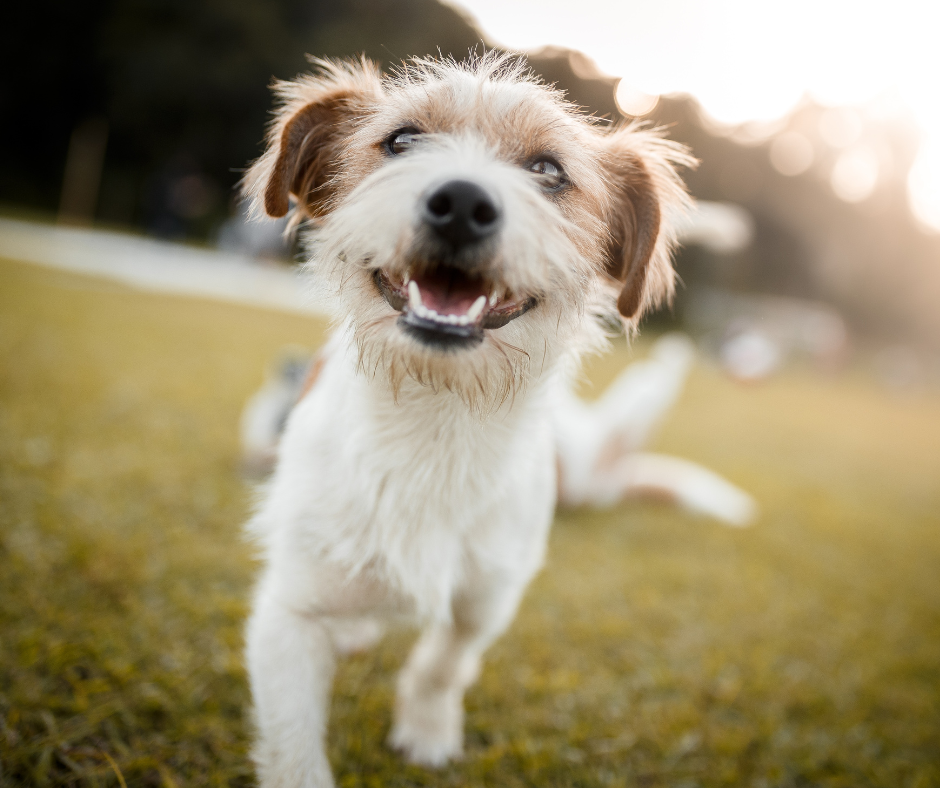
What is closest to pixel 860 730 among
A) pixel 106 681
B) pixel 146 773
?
pixel 146 773

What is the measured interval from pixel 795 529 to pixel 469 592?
16.6 ft

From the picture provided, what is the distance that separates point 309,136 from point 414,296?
86 cm

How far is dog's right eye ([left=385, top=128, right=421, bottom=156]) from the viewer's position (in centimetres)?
204

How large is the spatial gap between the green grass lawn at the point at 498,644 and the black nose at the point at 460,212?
1941 mm

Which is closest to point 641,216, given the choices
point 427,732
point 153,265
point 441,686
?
point 441,686

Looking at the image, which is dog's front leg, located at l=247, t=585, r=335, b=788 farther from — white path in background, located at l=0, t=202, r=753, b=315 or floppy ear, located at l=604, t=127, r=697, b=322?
white path in background, located at l=0, t=202, r=753, b=315

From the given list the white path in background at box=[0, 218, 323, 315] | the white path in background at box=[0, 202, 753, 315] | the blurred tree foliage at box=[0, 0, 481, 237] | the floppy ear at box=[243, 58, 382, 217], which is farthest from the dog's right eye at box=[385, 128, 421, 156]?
the blurred tree foliage at box=[0, 0, 481, 237]

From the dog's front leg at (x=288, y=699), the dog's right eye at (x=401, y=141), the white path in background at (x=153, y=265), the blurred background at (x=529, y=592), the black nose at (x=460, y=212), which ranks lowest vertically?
the white path in background at (x=153, y=265)

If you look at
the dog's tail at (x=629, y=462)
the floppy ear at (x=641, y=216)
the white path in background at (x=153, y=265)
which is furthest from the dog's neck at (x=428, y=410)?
the white path in background at (x=153, y=265)

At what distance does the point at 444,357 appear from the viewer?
1.76 metres

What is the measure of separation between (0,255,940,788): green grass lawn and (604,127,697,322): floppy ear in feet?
Result: 6.22

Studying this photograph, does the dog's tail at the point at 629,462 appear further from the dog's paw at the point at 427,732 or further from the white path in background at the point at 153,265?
the white path in background at the point at 153,265

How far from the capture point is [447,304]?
5.93 ft

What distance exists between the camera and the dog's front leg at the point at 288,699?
1938 mm
